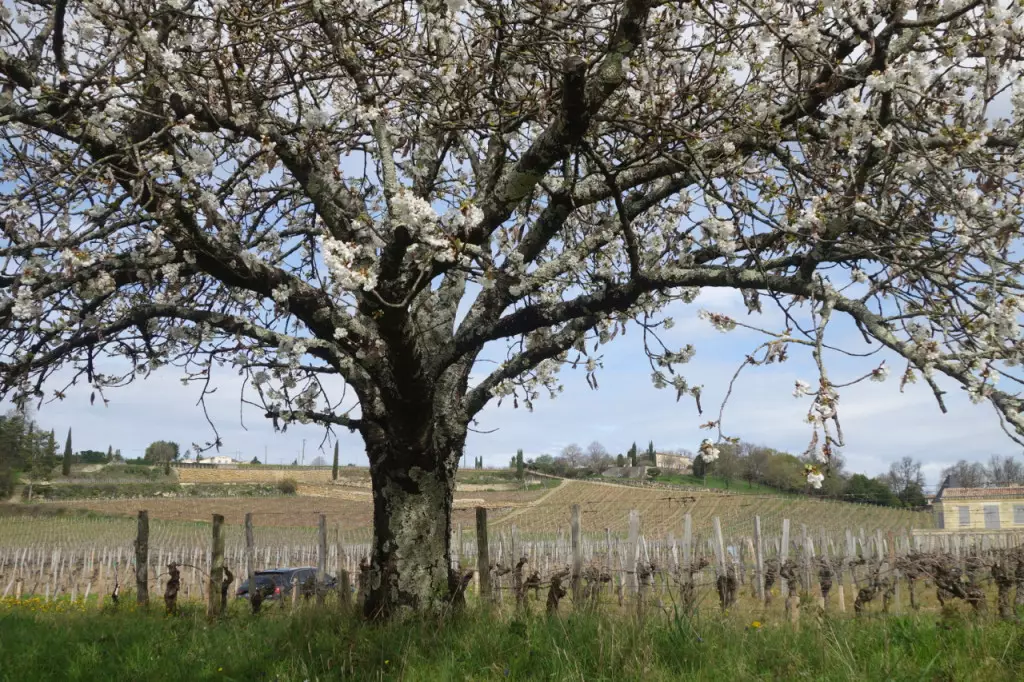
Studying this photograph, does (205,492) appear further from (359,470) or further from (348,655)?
(348,655)

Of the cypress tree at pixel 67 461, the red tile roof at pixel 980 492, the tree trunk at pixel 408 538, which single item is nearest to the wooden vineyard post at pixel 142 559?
the tree trunk at pixel 408 538

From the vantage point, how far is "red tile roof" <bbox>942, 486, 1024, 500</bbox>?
45.1 m

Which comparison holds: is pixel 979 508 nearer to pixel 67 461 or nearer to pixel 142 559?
pixel 142 559

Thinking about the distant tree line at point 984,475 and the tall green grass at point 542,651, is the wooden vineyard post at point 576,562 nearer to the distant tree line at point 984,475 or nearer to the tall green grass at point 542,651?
the tall green grass at point 542,651

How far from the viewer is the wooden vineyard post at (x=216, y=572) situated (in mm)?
8211

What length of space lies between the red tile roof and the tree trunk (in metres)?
49.6

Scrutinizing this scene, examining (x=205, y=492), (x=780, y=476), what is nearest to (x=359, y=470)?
(x=205, y=492)

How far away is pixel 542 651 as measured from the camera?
496cm

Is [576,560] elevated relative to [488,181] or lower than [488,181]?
lower

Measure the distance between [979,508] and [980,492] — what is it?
1042mm

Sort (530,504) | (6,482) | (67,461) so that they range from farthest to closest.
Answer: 1. (67,461)
2. (6,482)
3. (530,504)

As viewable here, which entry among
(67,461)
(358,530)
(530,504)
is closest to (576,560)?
(530,504)

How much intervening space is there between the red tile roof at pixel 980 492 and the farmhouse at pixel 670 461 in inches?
855

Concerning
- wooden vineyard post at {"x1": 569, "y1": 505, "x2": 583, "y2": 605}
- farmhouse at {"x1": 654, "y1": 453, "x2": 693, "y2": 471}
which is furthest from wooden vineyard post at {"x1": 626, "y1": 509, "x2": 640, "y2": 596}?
→ farmhouse at {"x1": 654, "y1": 453, "x2": 693, "y2": 471}
